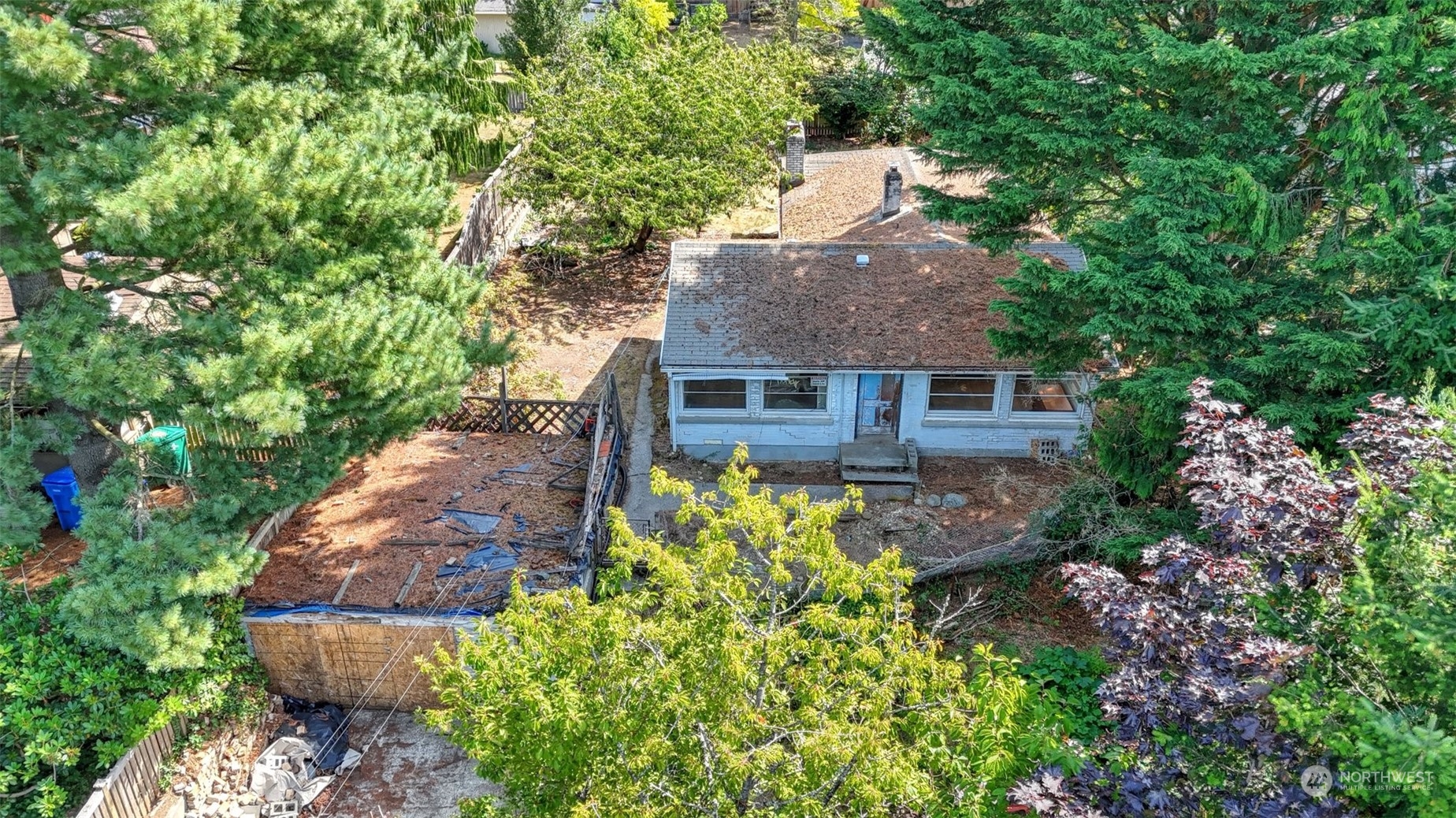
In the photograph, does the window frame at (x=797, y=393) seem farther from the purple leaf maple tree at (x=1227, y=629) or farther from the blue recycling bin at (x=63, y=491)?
the blue recycling bin at (x=63, y=491)

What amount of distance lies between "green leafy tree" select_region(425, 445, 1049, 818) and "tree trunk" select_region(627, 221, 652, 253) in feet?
63.7

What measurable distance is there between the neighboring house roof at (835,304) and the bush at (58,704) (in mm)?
9886

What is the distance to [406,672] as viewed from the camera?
484 inches

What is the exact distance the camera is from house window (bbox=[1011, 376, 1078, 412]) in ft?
59.6

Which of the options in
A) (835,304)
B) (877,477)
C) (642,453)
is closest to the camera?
(877,477)

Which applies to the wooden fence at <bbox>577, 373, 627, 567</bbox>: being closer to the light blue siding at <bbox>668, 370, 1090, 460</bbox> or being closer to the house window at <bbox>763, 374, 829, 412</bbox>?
the light blue siding at <bbox>668, 370, 1090, 460</bbox>

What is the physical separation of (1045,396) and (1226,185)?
5.96 metres

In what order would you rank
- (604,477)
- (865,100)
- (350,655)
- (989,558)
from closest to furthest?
(350,655) → (989,558) → (604,477) → (865,100)

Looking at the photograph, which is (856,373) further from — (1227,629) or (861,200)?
(1227,629)

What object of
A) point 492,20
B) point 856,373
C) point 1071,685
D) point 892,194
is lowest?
point 1071,685

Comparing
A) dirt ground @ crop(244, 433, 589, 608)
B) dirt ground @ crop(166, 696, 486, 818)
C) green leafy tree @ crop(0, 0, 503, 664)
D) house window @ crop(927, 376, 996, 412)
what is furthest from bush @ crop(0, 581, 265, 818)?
house window @ crop(927, 376, 996, 412)

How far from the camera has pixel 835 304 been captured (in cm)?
1877

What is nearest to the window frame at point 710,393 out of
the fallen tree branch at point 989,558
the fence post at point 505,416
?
the fence post at point 505,416

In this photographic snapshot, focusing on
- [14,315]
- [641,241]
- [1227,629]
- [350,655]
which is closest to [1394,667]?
[1227,629]
